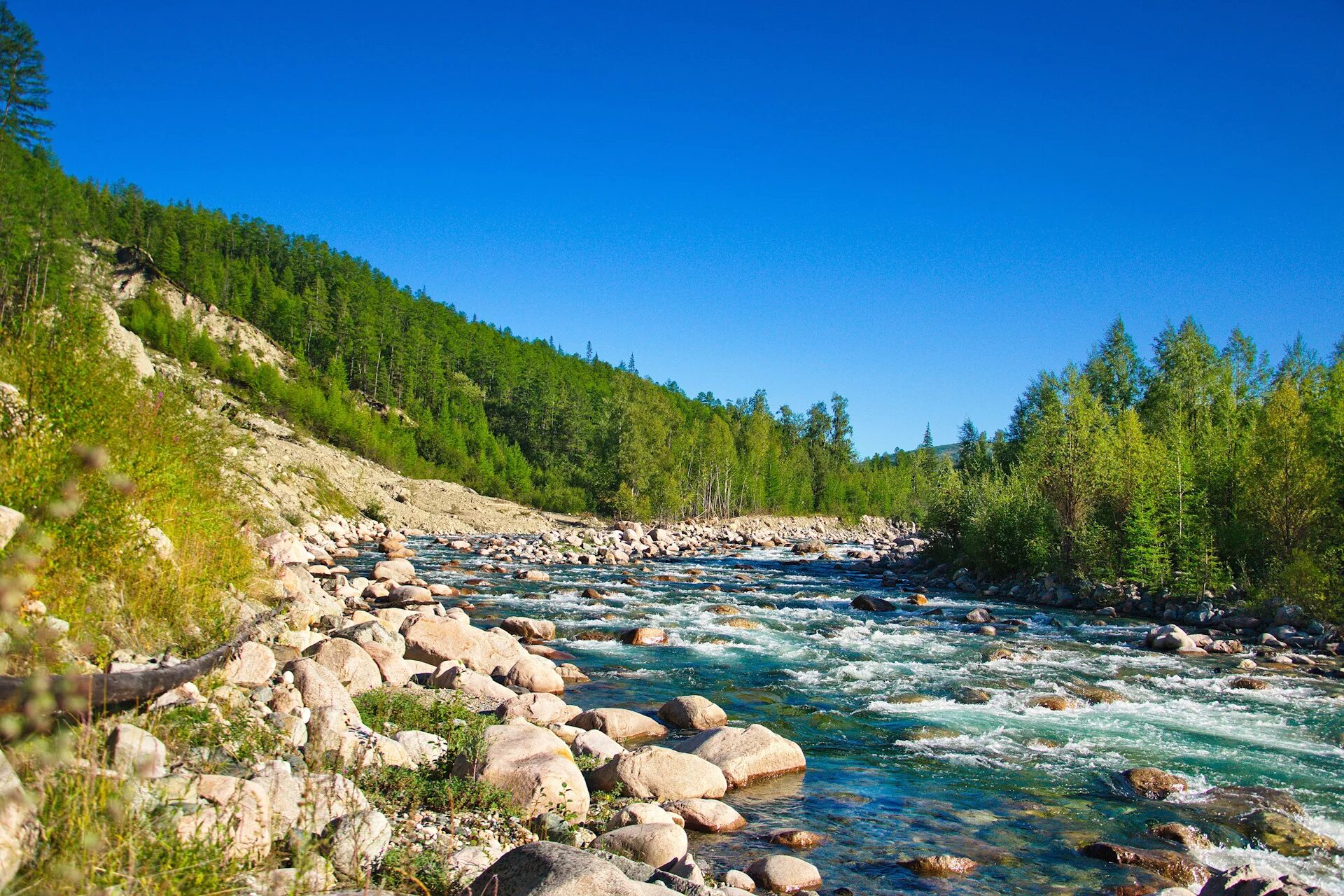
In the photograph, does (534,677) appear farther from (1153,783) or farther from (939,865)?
(1153,783)

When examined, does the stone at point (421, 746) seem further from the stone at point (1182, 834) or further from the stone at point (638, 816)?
the stone at point (1182, 834)

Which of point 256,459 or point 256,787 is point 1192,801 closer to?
point 256,787

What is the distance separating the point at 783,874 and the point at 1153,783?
5408mm

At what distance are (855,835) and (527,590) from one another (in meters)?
17.9

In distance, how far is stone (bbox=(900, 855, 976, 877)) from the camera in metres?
6.89

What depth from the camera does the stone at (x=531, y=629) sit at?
1628cm

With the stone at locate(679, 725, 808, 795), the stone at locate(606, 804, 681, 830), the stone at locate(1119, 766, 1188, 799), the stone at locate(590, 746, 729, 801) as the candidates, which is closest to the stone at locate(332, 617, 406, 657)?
the stone at locate(590, 746, 729, 801)

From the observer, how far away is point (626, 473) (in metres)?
63.7

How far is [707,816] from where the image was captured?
7387mm

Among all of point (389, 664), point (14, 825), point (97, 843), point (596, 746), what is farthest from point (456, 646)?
point (97, 843)

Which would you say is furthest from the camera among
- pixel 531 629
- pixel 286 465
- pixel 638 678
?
pixel 286 465

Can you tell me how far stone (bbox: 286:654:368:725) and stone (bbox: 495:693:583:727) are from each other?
1986 mm

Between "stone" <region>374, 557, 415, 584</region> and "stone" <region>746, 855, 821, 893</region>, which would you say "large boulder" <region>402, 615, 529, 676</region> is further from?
"stone" <region>374, 557, 415, 584</region>

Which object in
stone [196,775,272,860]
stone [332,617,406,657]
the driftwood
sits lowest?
stone [332,617,406,657]
